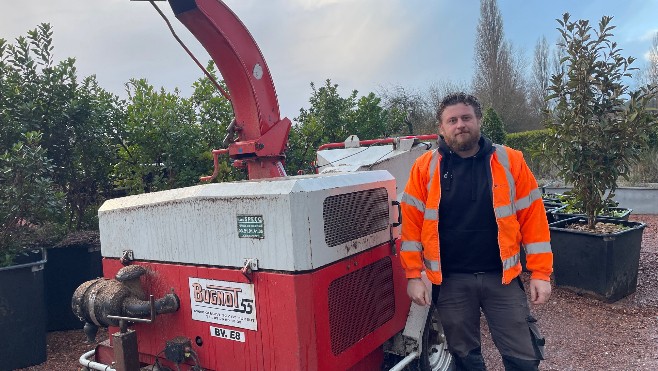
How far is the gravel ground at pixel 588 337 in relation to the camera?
3891 mm

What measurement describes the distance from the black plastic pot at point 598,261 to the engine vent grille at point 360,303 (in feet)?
11.3

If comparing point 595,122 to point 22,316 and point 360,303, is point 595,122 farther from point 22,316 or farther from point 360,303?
point 22,316

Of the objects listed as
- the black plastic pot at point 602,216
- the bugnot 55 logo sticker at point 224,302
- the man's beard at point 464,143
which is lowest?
the black plastic pot at point 602,216

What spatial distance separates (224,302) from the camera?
95.2 inches

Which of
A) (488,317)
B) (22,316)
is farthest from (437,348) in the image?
(22,316)


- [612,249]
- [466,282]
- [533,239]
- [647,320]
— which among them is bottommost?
[647,320]

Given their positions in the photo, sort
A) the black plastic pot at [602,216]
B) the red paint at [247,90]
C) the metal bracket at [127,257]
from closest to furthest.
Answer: the metal bracket at [127,257] → the red paint at [247,90] → the black plastic pot at [602,216]

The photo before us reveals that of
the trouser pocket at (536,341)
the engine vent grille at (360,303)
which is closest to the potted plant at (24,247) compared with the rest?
the engine vent grille at (360,303)

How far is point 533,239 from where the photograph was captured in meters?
2.68

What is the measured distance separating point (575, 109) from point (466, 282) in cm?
387

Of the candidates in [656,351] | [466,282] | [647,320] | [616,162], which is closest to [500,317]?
[466,282]

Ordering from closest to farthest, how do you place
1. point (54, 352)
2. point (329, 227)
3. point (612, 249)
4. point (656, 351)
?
point (329, 227) < point (656, 351) < point (54, 352) < point (612, 249)

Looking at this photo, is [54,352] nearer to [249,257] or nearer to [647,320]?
[249,257]

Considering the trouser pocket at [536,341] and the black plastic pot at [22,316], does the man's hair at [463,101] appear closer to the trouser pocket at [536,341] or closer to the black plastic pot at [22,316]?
the trouser pocket at [536,341]
